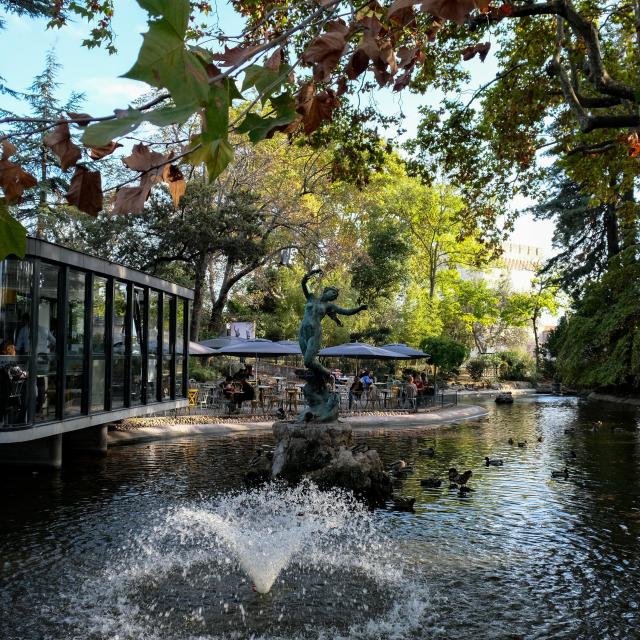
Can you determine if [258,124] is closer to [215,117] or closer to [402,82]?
[215,117]

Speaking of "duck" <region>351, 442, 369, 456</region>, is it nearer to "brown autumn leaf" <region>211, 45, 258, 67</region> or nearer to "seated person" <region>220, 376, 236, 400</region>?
"brown autumn leaf" <region>211, 45, 258, 67</region>

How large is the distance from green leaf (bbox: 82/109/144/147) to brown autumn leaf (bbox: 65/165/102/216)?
1.64 ft

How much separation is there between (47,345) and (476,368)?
45183mm

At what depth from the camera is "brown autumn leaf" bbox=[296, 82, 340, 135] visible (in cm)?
223

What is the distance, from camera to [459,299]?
184 feet

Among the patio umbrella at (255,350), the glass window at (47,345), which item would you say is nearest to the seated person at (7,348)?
the glass window at (47,345)

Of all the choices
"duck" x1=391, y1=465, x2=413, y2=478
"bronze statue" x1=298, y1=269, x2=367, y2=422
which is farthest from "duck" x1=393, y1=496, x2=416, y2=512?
"bronze statue" x1=298, y1=269, x2=367, y2=422

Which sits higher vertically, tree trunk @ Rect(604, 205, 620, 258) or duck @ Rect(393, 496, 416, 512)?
tree trunk @ Rect(604, 205, 620, 258)

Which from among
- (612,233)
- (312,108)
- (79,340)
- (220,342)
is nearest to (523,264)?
(612,233)

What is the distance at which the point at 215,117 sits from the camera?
124 centimetres

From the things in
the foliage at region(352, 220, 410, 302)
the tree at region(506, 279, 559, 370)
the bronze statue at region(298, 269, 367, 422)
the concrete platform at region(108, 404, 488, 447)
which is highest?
the foliage at region(352, 220, 410, 302)

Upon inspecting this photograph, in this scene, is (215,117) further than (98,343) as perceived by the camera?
No

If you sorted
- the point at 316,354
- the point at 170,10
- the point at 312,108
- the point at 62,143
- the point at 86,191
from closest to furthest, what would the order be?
the point at 170,10 → the point at 86,191 → the point at 62,143 → the point at 312,108 → the point at 316,354

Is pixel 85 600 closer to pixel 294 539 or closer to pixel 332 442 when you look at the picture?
pixel 294 539
